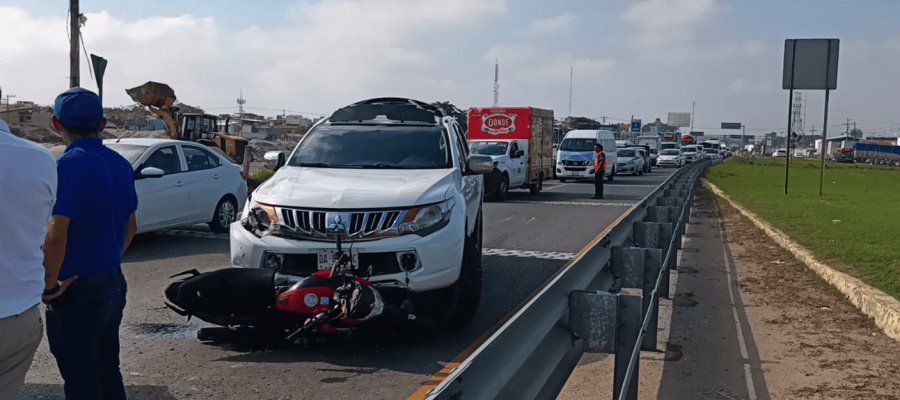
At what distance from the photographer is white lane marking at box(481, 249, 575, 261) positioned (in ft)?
38.4

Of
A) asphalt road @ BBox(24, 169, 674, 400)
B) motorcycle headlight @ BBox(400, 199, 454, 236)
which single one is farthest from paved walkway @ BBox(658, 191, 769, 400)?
motorcycle headlight @ BBox(400, 199, 454, 236)

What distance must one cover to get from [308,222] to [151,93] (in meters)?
24.7

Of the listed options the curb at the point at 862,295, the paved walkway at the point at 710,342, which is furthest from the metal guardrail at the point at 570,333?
the curb at the point at 862,295

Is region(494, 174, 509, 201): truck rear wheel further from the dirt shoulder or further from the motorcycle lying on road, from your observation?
the motorcycle lying on road

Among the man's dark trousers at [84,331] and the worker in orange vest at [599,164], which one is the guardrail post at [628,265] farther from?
the worker in orange vest at [599,164]

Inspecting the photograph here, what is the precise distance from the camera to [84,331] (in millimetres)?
3609

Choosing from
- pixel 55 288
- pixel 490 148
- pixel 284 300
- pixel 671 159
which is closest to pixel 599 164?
pixel 490 148

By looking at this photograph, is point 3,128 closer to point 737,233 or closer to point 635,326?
point 635,326

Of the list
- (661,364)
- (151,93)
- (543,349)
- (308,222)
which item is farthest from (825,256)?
(151,93)

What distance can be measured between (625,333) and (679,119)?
16205 cm

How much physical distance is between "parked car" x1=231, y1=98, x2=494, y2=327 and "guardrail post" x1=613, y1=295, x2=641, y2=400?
8.07ft

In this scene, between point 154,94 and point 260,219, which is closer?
point 260,219

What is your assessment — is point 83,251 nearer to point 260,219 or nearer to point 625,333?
point 625,333

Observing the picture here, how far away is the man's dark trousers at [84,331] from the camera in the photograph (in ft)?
11.8
